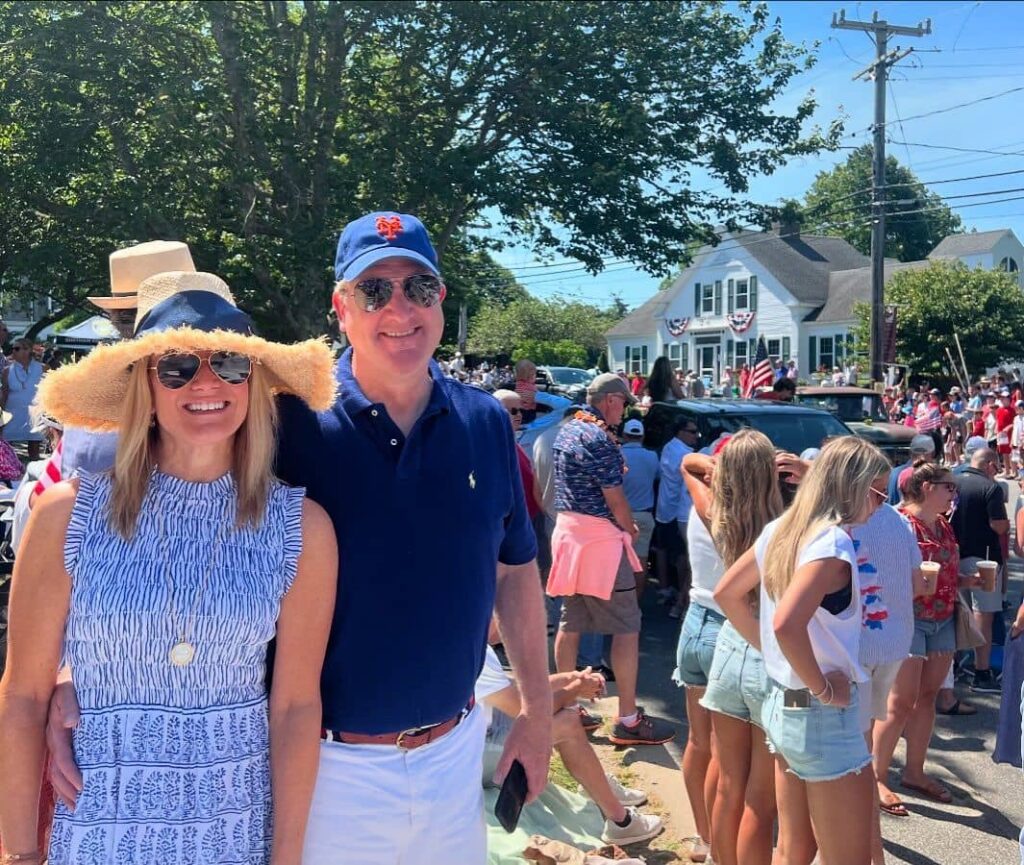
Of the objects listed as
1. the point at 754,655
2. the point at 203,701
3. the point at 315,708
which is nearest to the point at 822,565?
the point at 754,655

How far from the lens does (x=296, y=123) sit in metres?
11.5

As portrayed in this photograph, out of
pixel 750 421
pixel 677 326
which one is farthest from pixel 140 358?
pixel 677 326

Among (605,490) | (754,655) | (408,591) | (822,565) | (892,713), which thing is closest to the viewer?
(408,591)

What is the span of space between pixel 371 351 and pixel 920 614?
379 cm

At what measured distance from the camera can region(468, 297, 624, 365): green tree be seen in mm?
55688

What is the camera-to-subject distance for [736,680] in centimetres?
347

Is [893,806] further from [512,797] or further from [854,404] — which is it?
[854,404]

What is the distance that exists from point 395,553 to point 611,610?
11.9 feet

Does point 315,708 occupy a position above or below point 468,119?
below

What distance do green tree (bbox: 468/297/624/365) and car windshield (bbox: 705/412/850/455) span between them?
44.5m

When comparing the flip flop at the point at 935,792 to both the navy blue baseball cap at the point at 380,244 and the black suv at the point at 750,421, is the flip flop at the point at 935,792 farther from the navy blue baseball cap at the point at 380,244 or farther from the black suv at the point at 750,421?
the navy blue baseball cap at the point at 380,244

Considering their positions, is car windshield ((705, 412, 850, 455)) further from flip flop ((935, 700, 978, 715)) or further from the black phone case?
the black phone case

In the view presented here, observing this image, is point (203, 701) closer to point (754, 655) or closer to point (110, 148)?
point (754, 655)

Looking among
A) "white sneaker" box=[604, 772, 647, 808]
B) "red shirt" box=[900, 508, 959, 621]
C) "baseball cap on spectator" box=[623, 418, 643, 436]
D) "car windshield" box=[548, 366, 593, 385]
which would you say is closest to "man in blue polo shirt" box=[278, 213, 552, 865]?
"white sneaker" box=[604, 772, 647, 808]
